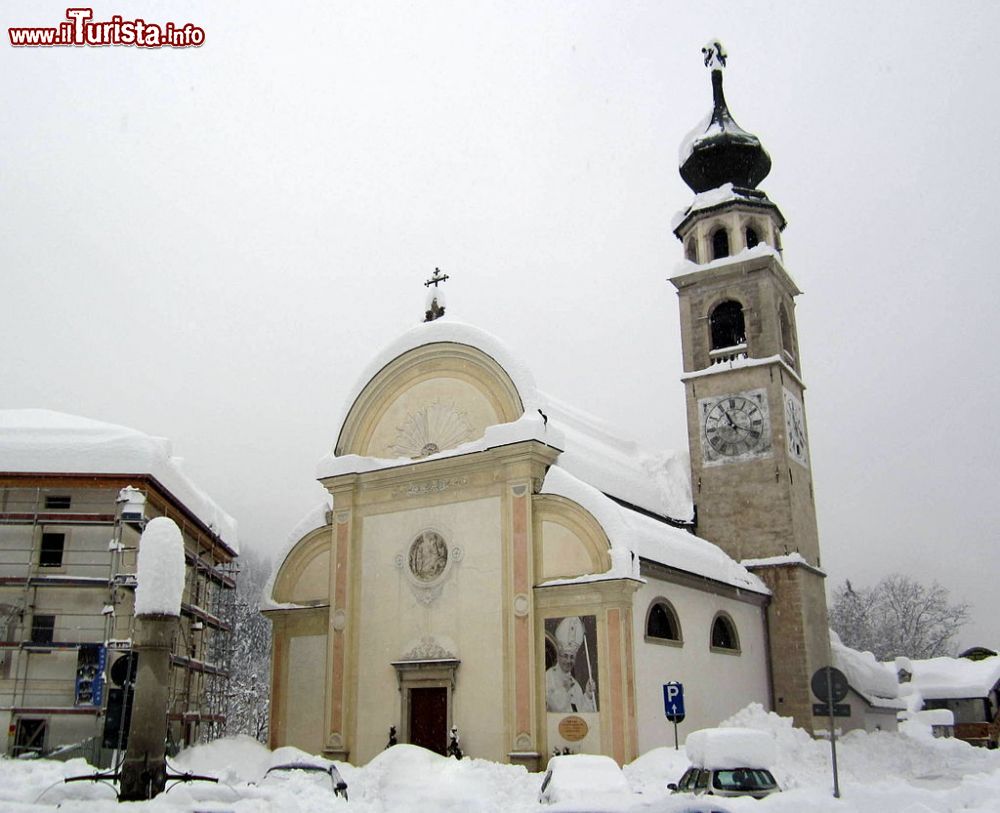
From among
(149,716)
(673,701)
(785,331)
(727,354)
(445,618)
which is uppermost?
(785,331)

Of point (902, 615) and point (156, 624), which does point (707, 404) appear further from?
point (902, 615)

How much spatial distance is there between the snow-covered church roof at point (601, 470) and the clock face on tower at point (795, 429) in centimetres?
314

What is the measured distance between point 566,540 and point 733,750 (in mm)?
8111

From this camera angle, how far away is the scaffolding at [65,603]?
70.3 feet

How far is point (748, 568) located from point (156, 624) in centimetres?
1850

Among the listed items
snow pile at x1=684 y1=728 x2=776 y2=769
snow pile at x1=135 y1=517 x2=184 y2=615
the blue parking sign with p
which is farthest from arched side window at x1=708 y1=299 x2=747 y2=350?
snow pile at x1=135 y1=517 x2=184 y2=615

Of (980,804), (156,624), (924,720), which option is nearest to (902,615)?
(924,720)

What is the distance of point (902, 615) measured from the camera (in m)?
56.2

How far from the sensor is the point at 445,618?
22875 mm

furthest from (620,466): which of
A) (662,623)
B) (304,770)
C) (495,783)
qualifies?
(304,770)

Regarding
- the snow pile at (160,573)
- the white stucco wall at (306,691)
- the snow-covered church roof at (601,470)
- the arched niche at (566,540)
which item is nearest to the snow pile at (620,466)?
the snow-covered church roof at (601,470)

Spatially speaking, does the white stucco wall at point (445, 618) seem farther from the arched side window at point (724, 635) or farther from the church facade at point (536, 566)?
the arched side window at point (724, 635)

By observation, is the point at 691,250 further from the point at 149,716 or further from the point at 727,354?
the point at 149,716

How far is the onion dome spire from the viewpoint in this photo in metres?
32.0
